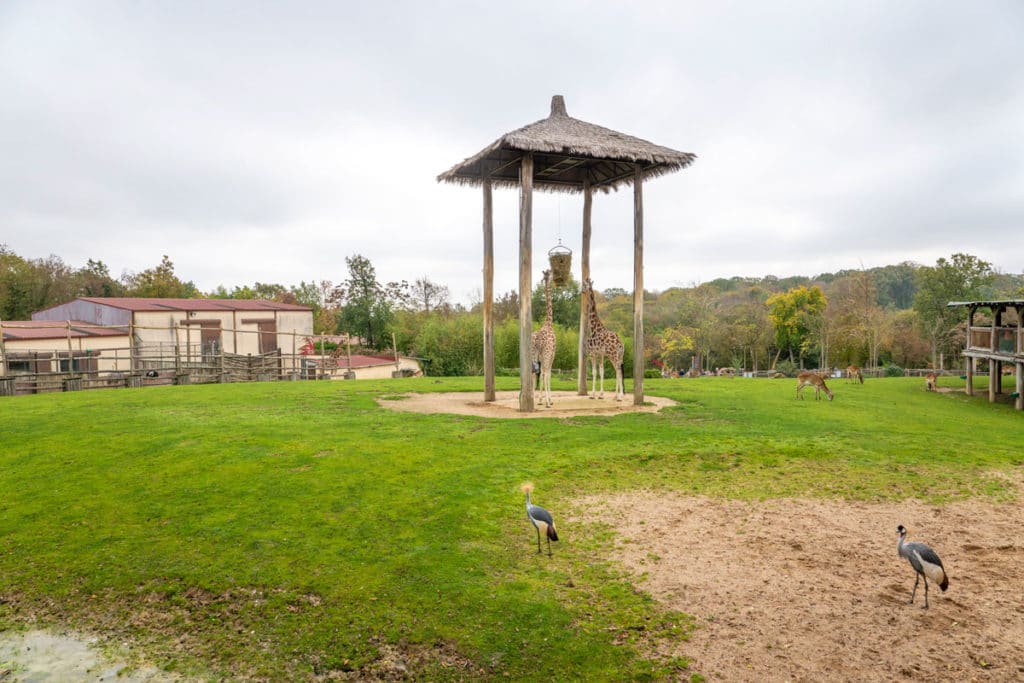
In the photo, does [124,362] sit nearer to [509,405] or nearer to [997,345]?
[509,405]

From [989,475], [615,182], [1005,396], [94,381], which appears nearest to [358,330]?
[94,381]

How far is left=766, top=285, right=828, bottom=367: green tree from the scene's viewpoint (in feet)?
148

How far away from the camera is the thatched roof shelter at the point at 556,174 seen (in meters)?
11.8

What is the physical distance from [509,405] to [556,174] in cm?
564

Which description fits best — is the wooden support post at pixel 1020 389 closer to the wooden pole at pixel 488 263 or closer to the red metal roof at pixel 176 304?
the wooden pole at pixel 488 263

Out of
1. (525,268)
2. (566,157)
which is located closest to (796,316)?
(566,157)

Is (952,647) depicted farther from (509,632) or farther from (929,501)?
(929,501)

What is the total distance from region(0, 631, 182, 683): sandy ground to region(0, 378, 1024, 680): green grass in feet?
0.63

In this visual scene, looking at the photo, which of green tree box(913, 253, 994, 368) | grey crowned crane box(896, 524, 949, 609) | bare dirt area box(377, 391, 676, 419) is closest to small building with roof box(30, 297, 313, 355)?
bare dirt area box(377, 391, 676, 419)

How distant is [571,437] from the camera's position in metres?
9.40

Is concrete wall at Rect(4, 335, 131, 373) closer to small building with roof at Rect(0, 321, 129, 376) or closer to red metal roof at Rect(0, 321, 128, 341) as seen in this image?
small building with roof at Rect(0, 321, 129, 376)

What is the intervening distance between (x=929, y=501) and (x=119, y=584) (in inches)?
294

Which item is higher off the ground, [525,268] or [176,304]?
[176,304]

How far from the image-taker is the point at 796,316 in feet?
148
